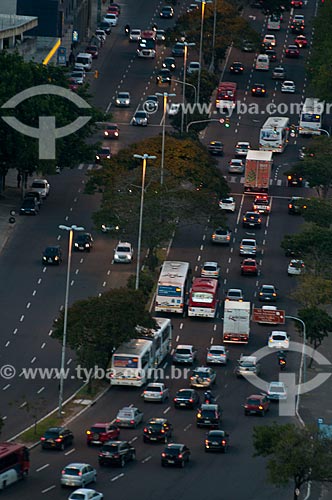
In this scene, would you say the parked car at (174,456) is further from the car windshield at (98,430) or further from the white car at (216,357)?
the white car at (216,357)

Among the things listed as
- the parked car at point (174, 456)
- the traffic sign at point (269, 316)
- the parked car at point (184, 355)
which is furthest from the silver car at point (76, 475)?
the traffic sign at point (269, 316)

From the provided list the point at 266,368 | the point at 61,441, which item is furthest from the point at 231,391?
the point at 61,441

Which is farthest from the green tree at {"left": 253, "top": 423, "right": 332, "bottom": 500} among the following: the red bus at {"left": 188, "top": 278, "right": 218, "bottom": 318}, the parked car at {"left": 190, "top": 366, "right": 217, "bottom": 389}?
the red bus at {"left": 188, "top": 278, "right": 218, "bottom": 318}

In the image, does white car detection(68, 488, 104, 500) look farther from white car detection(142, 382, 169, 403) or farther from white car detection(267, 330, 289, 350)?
white car detection(267, 330, 289, 350)

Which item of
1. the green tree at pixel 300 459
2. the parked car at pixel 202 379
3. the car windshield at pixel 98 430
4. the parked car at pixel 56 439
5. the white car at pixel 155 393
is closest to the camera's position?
the green tree at pixel 300 459

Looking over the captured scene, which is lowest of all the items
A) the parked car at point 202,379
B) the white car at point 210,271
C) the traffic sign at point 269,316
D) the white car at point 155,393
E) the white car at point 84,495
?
the white car at point 210,271

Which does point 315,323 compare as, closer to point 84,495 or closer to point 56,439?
point 56,439

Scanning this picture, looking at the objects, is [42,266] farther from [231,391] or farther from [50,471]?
[50,471]
